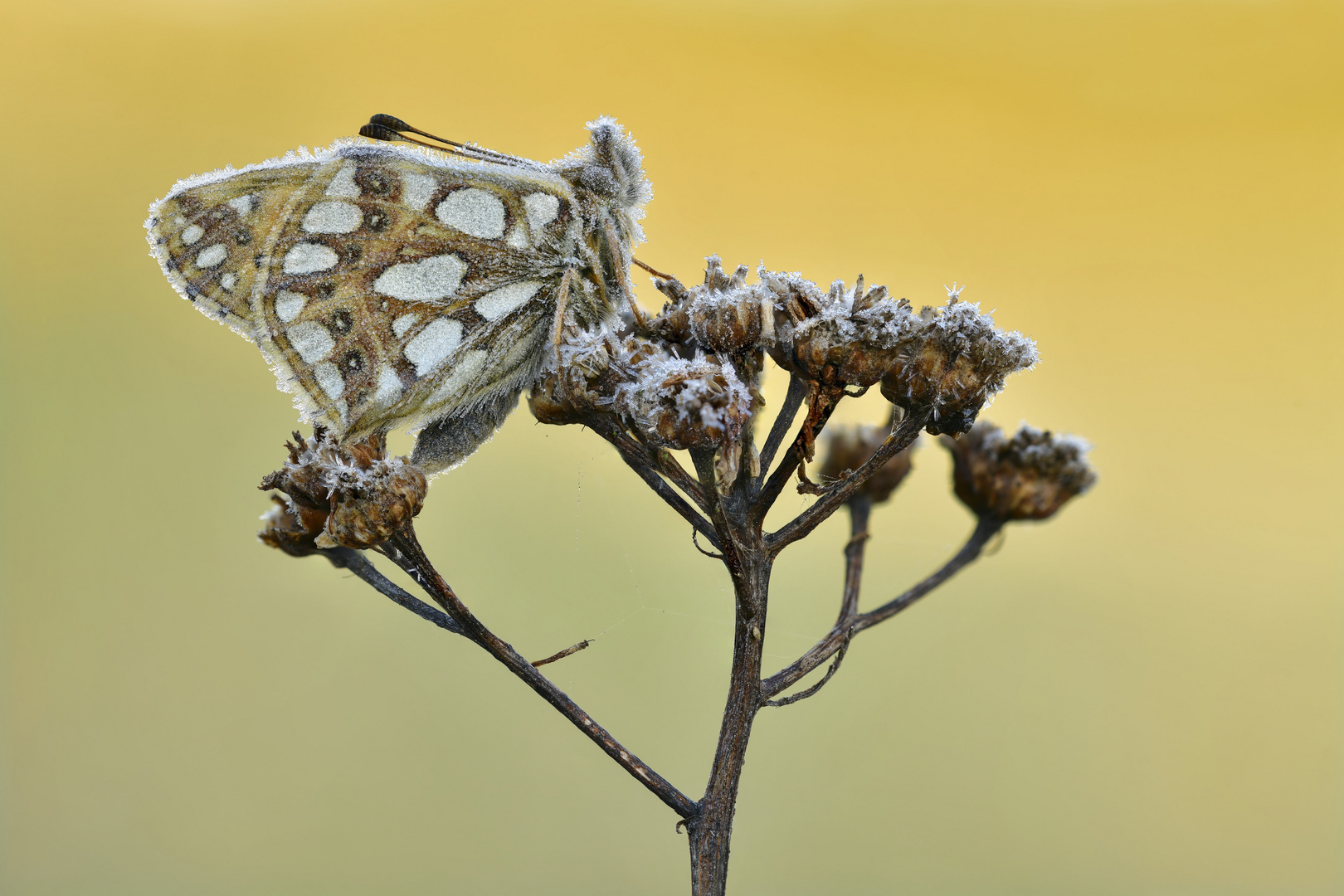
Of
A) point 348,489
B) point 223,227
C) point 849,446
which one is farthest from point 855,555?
point 223,227

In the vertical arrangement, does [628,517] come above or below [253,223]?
above

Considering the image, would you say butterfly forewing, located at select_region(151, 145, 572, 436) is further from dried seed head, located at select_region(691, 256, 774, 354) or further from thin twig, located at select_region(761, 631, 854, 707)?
thin twig, located at select_region(761, 631, 854, 707)

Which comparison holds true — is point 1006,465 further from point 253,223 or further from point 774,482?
point 253,223

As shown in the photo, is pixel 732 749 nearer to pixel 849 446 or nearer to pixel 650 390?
pixel 650 390

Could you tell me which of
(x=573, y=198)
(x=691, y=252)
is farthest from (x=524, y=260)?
(x=691, y=252)

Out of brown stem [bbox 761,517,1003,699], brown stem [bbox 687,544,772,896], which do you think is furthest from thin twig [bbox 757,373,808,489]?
brown stem [bbox 761,517,1003,699]
